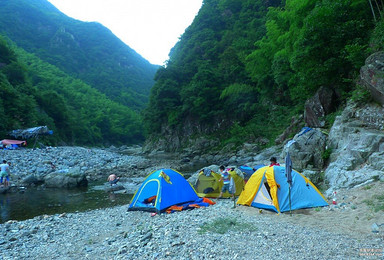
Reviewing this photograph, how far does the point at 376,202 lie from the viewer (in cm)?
677

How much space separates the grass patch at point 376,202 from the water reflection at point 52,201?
10116 mm

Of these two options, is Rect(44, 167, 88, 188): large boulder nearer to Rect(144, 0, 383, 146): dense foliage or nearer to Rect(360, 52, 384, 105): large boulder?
Rect(144, 0, 383, 146): dense foliage

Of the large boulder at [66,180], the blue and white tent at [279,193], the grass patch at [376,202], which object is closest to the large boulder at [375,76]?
the grass patch at [376,202]

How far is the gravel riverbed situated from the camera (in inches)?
183

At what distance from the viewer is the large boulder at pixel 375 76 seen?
11357 millimetres

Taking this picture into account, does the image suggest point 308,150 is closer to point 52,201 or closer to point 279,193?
point 279,193

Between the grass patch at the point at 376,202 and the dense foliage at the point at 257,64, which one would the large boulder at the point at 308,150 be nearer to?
the dense foliage at the point at 257,64

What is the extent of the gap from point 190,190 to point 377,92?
1012 cm

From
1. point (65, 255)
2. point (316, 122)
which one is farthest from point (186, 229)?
point (316, 122)

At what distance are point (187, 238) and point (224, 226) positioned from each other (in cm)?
110

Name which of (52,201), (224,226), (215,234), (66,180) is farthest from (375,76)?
(66,180)

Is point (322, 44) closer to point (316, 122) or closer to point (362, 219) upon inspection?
point (316, 122)

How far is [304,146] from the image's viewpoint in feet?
46.5

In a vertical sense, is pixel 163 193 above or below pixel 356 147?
below
